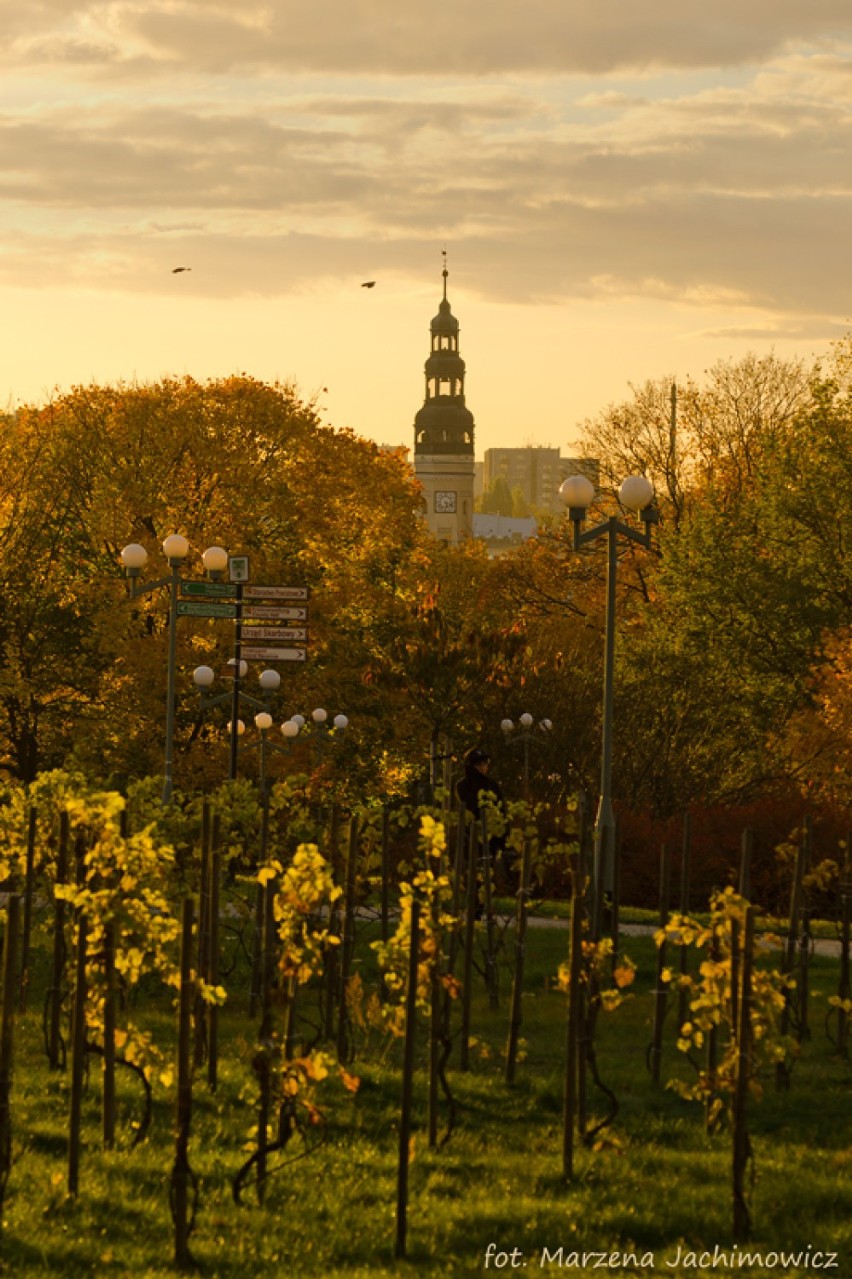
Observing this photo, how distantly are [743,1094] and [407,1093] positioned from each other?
1766 mm

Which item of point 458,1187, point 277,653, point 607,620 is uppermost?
point 607,620

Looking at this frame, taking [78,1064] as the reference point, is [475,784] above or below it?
above

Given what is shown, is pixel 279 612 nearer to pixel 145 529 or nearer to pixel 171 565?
pixel 171 565

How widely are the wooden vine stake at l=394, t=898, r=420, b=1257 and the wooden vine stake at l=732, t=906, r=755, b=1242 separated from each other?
1.66 meters

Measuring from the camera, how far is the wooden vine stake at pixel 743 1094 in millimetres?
9039

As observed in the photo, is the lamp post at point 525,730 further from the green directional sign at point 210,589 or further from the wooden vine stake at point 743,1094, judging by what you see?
the wooden vine stake at point 743,1094

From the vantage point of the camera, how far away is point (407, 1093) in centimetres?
949

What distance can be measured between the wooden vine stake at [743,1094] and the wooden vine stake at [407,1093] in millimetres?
1659

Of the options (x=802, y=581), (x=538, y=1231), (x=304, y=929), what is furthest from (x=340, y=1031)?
(x=802, y=581)

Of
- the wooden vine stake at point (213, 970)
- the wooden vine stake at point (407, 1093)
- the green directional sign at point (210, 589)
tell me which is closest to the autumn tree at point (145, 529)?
the green directional sign at point (210, 589)

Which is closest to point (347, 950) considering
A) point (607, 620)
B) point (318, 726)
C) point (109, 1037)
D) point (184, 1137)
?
point (109, 1037)

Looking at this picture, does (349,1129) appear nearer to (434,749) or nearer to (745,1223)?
(745,1223)

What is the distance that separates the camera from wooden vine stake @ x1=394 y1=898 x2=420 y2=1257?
28.9 ft

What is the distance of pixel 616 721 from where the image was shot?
115 ft
